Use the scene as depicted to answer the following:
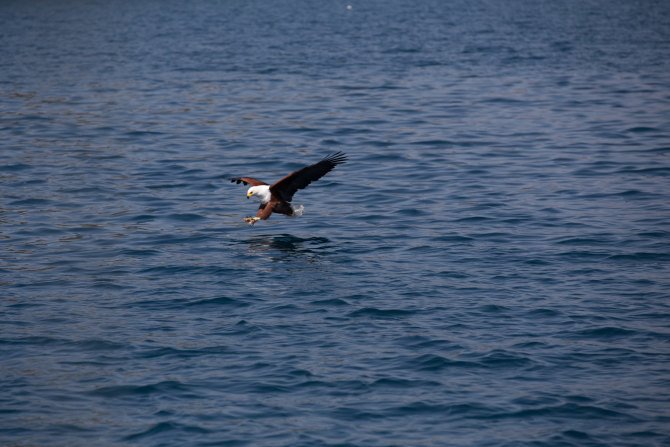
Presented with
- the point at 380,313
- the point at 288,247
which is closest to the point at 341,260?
the point at 288,247

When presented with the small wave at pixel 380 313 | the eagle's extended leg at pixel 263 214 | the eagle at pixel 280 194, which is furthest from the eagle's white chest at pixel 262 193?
the small wave at pixel 380 313

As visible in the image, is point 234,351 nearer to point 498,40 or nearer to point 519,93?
point 519,93

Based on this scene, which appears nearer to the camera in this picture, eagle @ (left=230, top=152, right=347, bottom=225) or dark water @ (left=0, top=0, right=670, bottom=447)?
dark water @ (left=0, top=0, right=670, bottom=447)

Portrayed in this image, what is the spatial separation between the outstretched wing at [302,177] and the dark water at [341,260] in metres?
0.97

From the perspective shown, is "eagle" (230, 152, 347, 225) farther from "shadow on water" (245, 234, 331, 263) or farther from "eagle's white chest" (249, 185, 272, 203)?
"shadow on water" (245, 234, 331, 263)

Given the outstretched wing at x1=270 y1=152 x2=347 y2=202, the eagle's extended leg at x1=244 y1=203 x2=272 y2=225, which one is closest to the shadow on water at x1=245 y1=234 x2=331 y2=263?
the eagle's extended leg at x1=244 y1=203 x2=272 y2=225

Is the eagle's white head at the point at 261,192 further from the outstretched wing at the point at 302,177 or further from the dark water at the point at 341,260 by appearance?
the dark water at the point at 341,260

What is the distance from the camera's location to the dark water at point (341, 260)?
38.6 feet

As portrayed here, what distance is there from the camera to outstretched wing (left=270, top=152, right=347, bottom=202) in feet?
57.8

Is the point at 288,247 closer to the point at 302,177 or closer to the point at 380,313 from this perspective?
the point at 302,177

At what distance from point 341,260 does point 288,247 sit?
1.27 m

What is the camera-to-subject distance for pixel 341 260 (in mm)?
17266

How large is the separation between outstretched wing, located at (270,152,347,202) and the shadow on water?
797 mm

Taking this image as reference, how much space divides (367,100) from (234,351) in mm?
21868
